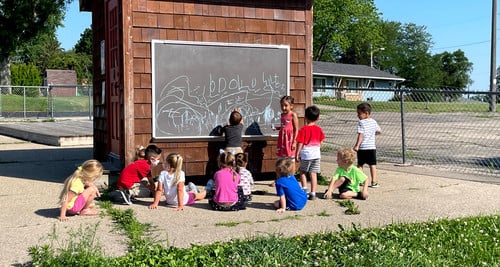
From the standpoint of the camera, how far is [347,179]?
8.25 meters

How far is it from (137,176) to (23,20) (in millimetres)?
41759

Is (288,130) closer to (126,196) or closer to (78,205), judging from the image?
(126,196)

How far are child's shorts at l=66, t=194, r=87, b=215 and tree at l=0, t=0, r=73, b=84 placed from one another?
137ft

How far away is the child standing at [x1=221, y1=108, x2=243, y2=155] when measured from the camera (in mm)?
9039

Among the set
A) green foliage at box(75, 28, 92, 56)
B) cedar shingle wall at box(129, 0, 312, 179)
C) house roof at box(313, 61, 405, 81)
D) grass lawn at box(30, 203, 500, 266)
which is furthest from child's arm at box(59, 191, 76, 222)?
green foliage at box(75, 28, 92, 56)

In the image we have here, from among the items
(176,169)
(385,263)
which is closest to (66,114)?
(176,169)

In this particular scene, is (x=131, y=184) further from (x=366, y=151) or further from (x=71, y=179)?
(x=366, y=151)

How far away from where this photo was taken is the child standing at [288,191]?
729 centimetres

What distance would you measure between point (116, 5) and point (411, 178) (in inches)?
226

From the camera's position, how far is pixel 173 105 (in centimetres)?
899

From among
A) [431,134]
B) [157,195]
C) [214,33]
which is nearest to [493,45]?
[431,134]

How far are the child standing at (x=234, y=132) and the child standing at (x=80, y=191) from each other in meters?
2.60

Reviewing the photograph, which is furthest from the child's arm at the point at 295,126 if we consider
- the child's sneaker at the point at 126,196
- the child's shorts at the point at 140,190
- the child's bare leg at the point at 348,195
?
the child's sneaker at the point at 126,196

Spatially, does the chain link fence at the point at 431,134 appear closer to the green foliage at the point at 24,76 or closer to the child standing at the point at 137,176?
the child standing at the point at 137,176
